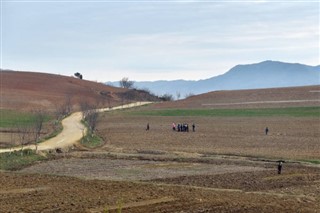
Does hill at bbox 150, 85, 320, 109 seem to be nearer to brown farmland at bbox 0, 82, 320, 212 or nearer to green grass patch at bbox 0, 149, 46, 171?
brown farmland at bbox 0, 82, 320, 212

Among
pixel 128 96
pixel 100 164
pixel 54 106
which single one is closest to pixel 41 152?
pixel 100 164

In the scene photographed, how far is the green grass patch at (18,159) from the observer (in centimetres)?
3441

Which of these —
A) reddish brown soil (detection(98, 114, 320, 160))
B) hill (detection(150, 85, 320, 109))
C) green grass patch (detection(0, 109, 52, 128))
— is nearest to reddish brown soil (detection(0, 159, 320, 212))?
reddish brown soil (detection(98, 114, 320, 160))

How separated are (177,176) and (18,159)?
482 inches

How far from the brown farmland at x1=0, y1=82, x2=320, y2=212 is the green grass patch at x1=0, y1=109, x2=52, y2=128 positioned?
62.7 feet

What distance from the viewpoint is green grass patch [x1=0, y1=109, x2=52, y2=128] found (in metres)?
71.4

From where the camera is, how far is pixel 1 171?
31.6 metres

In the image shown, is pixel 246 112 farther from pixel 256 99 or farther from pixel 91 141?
pixel 91 141

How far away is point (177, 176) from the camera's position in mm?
29500

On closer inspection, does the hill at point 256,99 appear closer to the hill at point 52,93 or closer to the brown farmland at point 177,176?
the hill at point 52,93

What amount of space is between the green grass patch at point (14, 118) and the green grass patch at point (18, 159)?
1199 inches

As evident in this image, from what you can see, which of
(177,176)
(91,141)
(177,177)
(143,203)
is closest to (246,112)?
(91,141)

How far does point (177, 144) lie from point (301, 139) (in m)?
11.2

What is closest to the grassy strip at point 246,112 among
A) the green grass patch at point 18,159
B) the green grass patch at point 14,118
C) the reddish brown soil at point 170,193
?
the green grass patch at point 14,118
